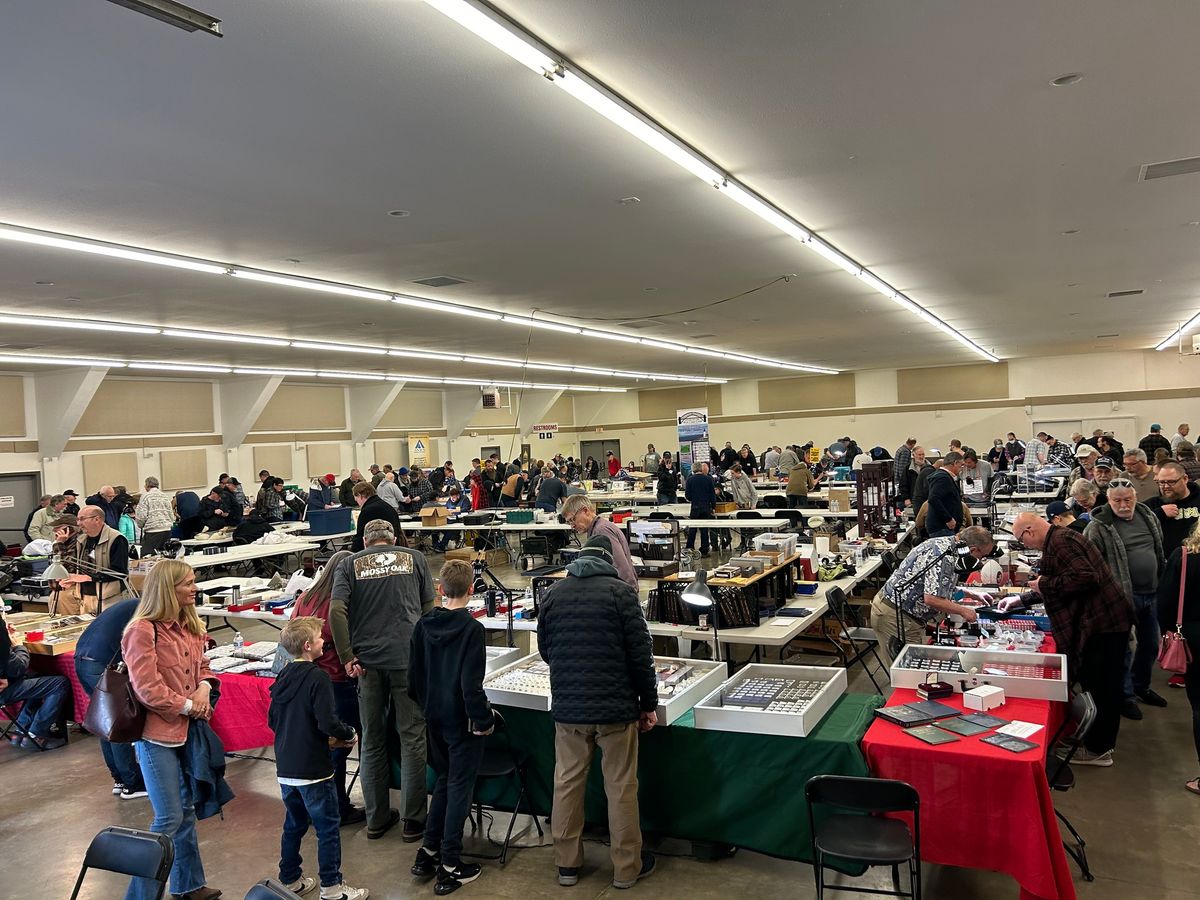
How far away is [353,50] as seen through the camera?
3.76 metres

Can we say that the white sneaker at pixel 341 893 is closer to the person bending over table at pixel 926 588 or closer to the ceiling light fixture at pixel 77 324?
the person bending over table at pixel 926 588

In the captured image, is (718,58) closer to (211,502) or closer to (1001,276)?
(1001,276)

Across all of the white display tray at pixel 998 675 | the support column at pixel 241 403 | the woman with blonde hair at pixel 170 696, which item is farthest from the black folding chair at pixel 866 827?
the support column at pixel 241 403

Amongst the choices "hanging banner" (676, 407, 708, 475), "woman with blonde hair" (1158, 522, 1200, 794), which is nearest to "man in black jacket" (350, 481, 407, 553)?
"woman with blonde hair" (1158, 522, 1200, 794)

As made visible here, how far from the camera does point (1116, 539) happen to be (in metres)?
5.29

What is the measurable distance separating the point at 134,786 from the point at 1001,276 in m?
10.3

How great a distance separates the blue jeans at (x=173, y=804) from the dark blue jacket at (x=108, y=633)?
126 cm

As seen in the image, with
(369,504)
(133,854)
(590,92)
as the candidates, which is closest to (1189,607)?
(590,92)

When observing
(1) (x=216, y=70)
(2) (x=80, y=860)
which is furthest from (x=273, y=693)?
(1) (x=216, y=70)

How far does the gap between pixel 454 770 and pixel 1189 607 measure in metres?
3.65

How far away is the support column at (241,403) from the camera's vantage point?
59.2 ft

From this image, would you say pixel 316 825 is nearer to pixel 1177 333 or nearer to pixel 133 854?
pixel 133 854

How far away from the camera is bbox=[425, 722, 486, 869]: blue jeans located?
3.85 m

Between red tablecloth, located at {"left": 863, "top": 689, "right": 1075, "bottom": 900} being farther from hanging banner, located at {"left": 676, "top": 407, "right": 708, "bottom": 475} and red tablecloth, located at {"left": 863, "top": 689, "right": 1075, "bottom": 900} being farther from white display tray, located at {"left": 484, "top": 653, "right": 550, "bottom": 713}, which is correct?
hanging banner, located at {"left": 676, "top": 407, "right": 708, "bottom": 475}
